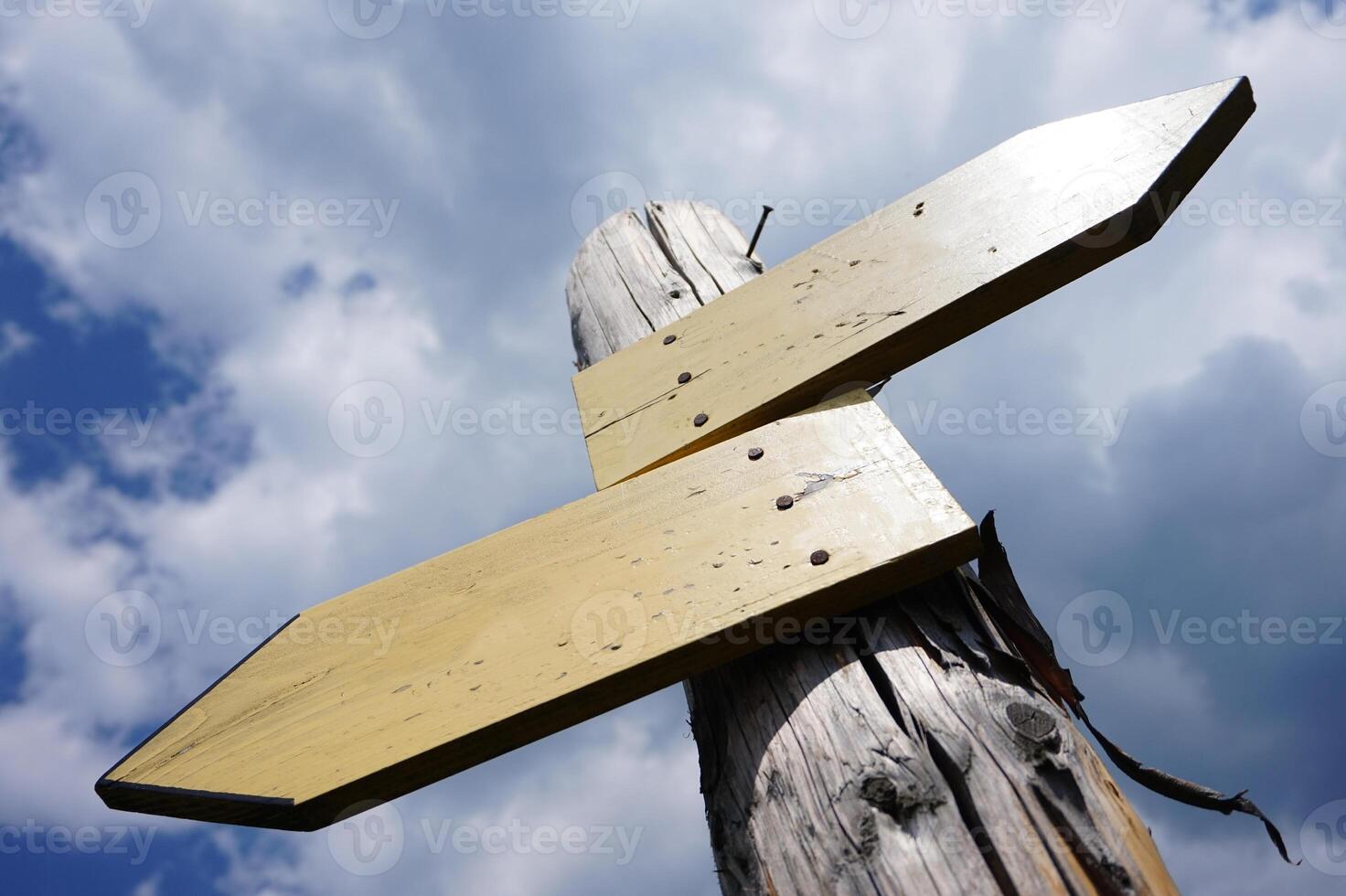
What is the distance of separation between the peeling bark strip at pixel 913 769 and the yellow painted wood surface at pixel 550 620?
8cm

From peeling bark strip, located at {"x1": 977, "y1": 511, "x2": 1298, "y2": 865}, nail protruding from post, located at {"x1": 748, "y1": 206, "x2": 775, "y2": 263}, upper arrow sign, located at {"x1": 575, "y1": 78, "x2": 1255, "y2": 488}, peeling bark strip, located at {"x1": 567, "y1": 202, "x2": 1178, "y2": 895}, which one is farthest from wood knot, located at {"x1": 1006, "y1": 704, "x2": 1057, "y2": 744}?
nail protruding from post, located at {"x1": 748, "y1": 206, "x2": 775, "y2": 263}

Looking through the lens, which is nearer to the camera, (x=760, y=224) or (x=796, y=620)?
(x=796, y=620)

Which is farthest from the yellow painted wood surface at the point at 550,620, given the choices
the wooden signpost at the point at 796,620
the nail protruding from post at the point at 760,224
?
the nail protruding from post at the point at 760,224

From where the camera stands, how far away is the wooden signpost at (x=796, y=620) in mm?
881

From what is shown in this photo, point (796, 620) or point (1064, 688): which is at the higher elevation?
point (796, 620)

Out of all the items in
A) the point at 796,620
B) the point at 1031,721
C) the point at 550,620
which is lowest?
the point at 1031,721

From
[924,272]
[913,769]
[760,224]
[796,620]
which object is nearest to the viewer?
[913,769]

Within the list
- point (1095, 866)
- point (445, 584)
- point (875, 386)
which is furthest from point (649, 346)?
point (1095, 866)

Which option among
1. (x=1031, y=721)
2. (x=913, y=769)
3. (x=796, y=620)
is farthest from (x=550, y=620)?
(x=1031, y=721)

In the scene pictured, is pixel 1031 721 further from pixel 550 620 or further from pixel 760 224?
pixel 760 224

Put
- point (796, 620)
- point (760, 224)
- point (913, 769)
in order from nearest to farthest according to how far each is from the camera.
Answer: point (913, 769) → point (796, 620) → point (760, 224)

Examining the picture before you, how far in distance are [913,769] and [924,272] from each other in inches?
29.6

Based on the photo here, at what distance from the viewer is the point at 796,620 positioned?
102 centimetres

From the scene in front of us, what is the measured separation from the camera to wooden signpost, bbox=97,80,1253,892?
2.89ft
